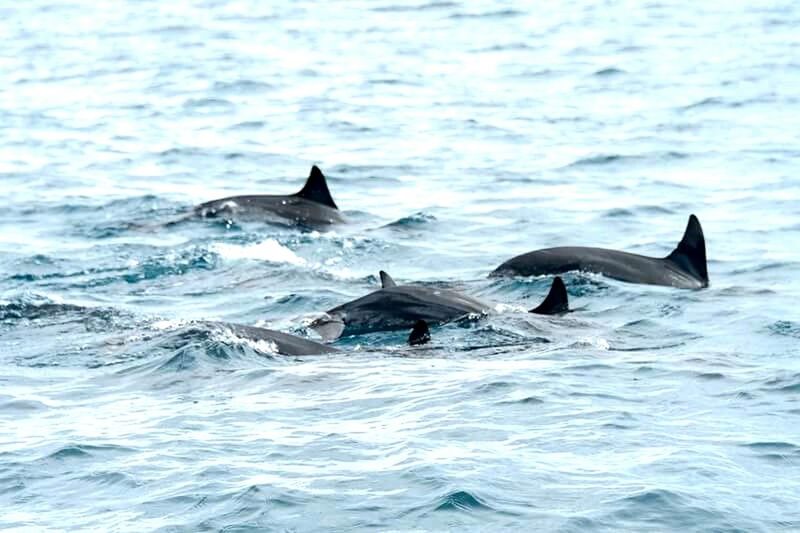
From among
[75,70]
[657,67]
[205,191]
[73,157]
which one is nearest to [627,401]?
[205,191]

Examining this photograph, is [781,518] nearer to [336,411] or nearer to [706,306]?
[336,411]

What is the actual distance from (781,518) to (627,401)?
2633 mm

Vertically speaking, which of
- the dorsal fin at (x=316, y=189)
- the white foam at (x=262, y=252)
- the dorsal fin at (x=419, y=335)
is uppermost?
the dorsal fin at (x=419, y=335)

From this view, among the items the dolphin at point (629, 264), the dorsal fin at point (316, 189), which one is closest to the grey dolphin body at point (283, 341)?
the dolphin at point (629, 264)

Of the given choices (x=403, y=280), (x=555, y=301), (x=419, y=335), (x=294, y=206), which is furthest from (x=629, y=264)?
(x=294, y=206)

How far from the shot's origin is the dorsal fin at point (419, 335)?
1384 cm

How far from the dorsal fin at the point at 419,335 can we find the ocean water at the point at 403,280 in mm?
102

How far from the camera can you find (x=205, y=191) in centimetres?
2462

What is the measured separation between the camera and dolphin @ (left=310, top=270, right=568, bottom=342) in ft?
48.6

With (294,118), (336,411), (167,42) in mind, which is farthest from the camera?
(167,42)

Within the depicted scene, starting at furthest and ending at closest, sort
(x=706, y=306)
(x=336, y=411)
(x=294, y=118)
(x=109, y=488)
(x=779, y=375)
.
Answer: (x=294, y=118)
(x=706, y=306)
(x=779, y=375)
(x=336, y=411)
(x=109, y=488)

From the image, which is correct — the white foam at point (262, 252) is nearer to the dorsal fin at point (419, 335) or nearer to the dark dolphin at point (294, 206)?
the dark dolphin at point (294, 206)

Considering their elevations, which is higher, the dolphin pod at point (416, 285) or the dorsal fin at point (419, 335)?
the dorsal fin at point (419, 335)

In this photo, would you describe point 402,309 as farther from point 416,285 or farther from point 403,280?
point 403,280
